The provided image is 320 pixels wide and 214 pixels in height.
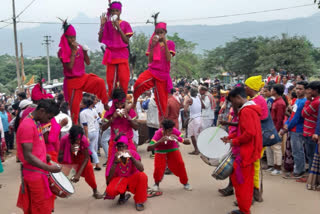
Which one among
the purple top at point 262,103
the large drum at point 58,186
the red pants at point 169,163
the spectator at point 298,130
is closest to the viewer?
the large drum at point 58,186

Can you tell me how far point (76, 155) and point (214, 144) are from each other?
7.94ft

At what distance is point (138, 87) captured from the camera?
6336mm

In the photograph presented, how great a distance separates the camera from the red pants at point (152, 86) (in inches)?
250

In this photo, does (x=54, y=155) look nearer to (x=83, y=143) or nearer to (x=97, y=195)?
(x=83, y=143)

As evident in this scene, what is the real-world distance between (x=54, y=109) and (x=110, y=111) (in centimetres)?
194

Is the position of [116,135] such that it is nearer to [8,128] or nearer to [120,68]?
[120,68]

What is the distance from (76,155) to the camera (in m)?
5.78

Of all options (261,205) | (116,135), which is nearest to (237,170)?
(261,205)

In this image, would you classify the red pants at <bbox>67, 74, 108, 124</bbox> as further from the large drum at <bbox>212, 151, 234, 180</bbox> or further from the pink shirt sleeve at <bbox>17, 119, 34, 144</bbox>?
the large drum at <bbox>212, 151, 234, 180</bbox>

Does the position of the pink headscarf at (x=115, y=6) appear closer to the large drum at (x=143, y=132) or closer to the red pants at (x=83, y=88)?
the red pants at (x=83, y=88)

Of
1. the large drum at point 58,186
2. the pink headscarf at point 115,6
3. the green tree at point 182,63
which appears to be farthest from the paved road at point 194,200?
the green tree at point 182,63

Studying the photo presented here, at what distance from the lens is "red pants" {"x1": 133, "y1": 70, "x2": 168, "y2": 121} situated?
6.34 meters

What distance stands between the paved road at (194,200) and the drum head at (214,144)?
2.79 feet

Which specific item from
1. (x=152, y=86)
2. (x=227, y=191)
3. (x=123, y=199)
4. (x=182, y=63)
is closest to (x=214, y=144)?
(x=227, y=191)
